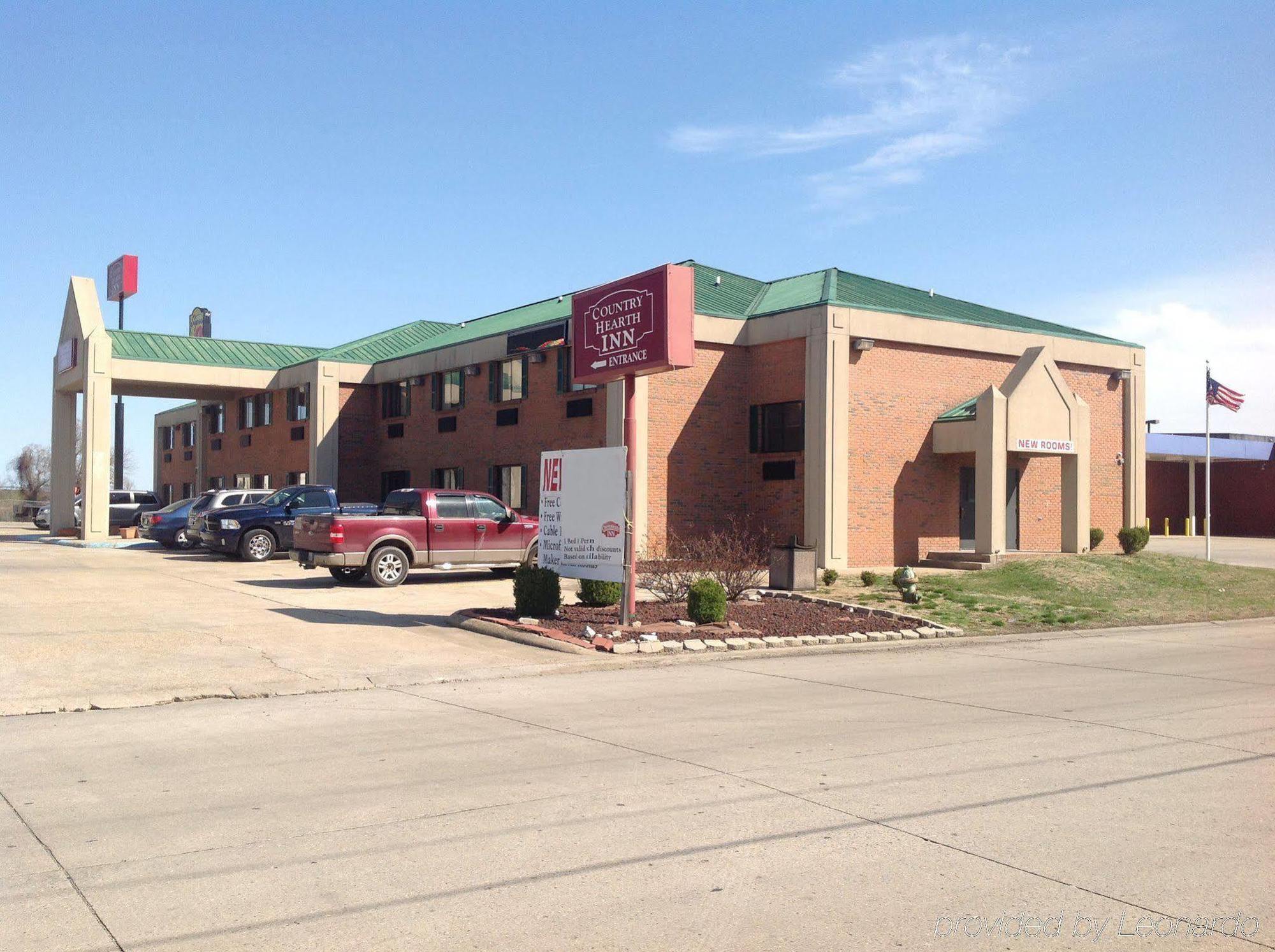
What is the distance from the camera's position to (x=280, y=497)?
29062 mm

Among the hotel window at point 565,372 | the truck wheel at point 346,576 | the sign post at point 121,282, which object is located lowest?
the truck wheel at point 346,576

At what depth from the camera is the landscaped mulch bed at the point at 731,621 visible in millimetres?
15569

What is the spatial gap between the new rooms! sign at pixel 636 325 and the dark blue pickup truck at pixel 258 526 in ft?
41.2

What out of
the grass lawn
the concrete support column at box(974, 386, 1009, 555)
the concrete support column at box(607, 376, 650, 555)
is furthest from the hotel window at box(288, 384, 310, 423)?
the grass lawn

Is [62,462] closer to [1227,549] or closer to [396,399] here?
[396,399]

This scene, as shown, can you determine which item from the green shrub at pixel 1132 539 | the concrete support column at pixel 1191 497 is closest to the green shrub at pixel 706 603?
the green shrub at pixel 1132 539

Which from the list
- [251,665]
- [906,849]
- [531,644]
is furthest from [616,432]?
[906,849]

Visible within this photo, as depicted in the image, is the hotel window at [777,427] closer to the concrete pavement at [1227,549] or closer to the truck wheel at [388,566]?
the concrete pavement at [1227,549]

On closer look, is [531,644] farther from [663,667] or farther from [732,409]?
[732,409]

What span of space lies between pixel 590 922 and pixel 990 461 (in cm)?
2376

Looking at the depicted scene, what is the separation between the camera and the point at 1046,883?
5324 millimetres

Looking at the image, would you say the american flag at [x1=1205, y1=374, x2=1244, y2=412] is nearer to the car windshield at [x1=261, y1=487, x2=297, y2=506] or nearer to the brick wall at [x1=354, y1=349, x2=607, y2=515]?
the brick wall at [x1=354, y1=349, x2=607, y2=515]

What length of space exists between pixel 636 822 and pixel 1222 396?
3362 centimetres

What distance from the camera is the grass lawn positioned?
1931 centimetres
